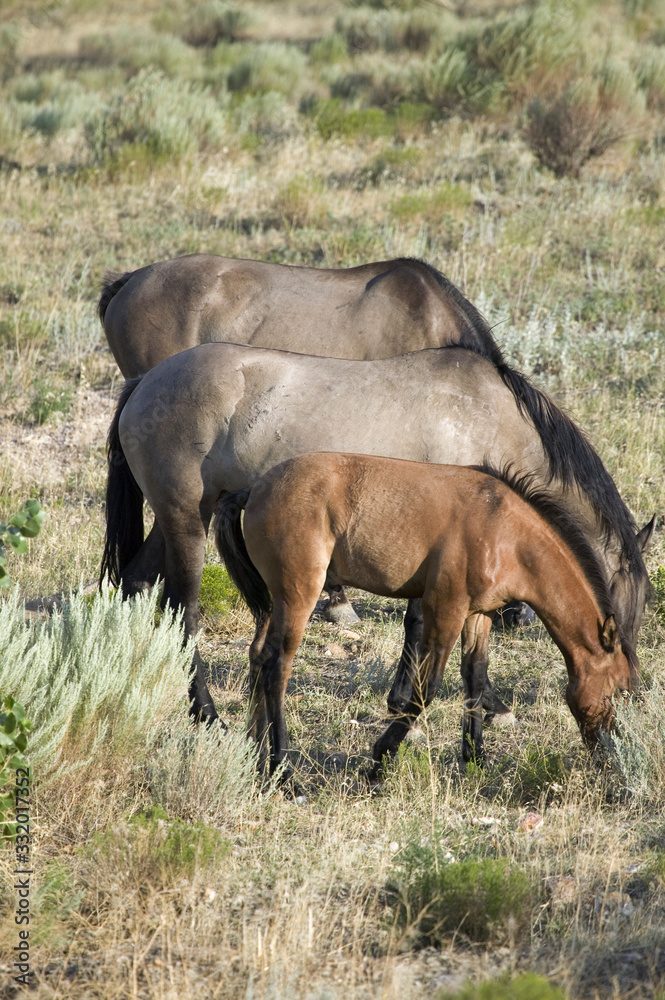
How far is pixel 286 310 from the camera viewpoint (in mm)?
6289

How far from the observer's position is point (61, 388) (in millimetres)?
8586

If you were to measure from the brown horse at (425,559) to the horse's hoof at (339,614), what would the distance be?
Answer: 1598 mm

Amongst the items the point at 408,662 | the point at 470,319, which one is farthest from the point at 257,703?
the point at 470,319

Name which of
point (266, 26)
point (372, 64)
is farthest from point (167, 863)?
point (266, 26)

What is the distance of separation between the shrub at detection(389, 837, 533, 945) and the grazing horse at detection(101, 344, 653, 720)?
159cm

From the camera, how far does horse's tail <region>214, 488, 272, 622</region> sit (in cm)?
425

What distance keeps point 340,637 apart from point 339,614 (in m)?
0.21

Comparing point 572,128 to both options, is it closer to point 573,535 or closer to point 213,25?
point 573,535

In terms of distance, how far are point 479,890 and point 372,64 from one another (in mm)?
21373

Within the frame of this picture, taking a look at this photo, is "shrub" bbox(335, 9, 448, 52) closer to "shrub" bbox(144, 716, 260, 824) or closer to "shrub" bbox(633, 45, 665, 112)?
"shrub" bbox(633, 45, 665, 112)

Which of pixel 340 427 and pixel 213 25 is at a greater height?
pixel 213 25

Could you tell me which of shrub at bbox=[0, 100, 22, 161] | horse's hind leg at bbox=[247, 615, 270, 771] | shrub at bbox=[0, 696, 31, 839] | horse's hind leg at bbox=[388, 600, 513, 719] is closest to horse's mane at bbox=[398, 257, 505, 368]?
horse's hind leg at bbox=[388, 600, 513, 719]

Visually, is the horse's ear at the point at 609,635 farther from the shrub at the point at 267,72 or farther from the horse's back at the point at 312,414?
the shrub at the point at 267,72

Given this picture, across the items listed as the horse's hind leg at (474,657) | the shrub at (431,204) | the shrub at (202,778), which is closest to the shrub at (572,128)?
the shrub at (431,204)
